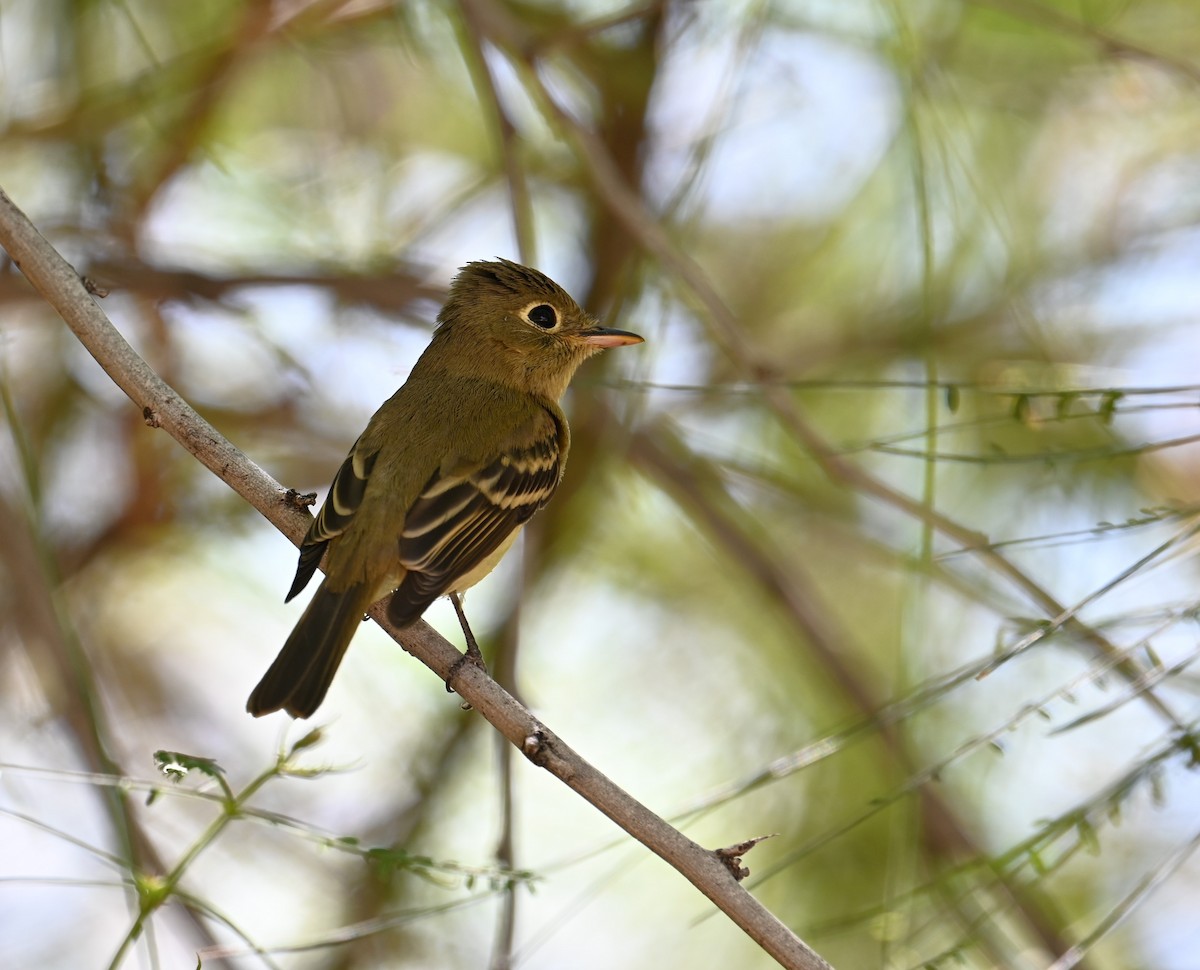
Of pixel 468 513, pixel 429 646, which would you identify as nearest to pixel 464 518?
pixel 468 513

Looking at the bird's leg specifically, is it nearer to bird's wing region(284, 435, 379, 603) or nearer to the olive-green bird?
the olive-green bird

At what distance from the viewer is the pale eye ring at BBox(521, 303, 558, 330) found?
3875 mm

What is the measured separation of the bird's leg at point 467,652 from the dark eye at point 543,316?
91 centimetres

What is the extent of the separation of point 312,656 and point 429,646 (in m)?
0.23

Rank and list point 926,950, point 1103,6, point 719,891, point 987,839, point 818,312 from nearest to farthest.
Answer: point 719,891 < point 926,950 < point 987,839 < point 1103,6 < point 818,312

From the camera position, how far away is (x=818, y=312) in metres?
4.88

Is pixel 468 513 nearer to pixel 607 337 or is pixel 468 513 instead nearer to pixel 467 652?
pixel 467 652

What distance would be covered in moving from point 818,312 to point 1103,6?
133 cm

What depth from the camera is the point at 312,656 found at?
8.83ft

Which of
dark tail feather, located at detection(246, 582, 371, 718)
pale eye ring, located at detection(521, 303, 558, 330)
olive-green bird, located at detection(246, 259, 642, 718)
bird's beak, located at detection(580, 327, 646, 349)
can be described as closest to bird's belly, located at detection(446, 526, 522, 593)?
olive-green bird, located at detection(246, 259, 642, 718)

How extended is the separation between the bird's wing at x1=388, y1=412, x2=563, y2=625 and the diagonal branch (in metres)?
0.12

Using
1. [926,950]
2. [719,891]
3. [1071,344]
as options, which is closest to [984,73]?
[1071,344]

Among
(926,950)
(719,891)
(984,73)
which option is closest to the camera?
(719,891)

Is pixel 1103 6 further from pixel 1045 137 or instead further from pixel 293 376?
pixel 293 376
